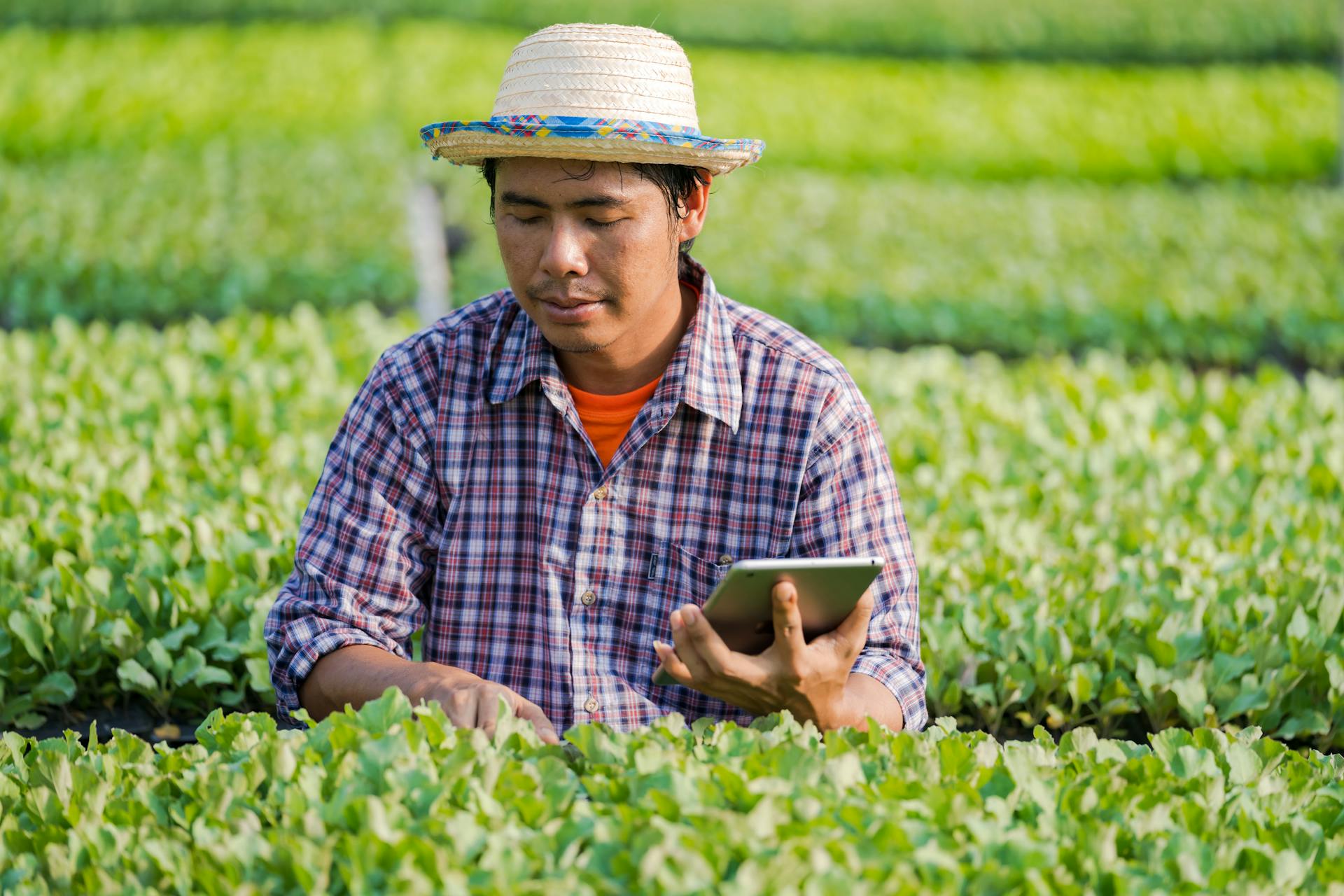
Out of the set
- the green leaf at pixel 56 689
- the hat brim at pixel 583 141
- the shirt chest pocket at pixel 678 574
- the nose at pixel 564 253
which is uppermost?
the hat brim at pixel 583 141

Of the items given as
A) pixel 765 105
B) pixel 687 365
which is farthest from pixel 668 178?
pixel 765 105

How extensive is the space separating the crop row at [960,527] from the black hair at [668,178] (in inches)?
55.7

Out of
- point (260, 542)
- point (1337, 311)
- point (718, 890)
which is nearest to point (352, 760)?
point (718, 890)

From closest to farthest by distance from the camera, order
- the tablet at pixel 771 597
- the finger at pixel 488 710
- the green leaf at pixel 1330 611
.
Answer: the tablet at pixel 771 597
the finger at pixel 488 710
the green leaf at pixel 1330 611

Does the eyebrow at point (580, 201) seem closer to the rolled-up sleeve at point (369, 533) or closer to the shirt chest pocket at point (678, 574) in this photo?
the rolled-up sleeve at point (369, 533)

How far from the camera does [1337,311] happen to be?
889 centimetres

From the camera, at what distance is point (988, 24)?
22078mm

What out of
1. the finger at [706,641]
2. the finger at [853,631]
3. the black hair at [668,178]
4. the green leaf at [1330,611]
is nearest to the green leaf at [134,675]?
the black hair at [668,178]

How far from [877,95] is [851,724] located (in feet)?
55.1

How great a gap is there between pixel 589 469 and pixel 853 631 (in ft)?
2.09

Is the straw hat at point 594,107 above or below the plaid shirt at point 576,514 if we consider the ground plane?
above

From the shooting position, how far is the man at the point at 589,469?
2.48 metres

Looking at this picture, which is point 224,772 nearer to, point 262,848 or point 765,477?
point 262,848

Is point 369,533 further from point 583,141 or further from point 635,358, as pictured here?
point 583,141
